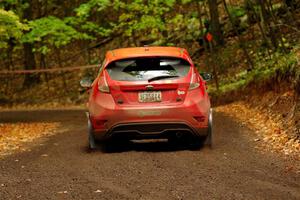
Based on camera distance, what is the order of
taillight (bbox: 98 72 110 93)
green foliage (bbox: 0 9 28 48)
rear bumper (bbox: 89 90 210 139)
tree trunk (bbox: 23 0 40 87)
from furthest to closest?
tree trunk (bbox: 23 0 40 87), green foliage (bbox: 0 9 28 48), taillight (bbox: 98 72 110 93), rear bumper (bbox: 89 90 210 139)

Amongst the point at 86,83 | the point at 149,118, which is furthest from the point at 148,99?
the point at 86,83

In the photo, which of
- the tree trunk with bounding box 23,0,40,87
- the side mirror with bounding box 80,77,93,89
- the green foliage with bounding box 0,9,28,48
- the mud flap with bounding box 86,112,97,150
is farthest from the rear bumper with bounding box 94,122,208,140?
the tree trunk with bounding box 23,0,40,87

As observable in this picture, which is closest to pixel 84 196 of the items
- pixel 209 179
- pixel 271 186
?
pixel 209 179

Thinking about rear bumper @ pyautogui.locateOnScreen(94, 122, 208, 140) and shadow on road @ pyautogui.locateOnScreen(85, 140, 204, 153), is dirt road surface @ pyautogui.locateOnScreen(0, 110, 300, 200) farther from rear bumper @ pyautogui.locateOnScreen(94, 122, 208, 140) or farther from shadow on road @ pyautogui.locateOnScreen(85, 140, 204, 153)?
rear bumper @ pyautogui.locateOnScreen(94, 122, 208, 140)

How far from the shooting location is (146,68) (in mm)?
10312

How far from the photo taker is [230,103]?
21984 millimetres

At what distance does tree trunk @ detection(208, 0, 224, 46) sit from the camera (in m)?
29.2

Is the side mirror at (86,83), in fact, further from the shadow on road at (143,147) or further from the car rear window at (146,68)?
the shadow on road at (143,147)

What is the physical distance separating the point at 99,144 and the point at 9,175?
7.73 feet

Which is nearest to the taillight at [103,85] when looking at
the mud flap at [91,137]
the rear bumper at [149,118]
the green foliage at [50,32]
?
the rear bumper at [149,118]

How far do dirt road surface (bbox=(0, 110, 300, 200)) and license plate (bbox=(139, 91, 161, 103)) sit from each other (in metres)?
0.89

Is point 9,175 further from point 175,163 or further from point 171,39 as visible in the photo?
point 171,39

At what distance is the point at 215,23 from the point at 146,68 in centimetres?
1998

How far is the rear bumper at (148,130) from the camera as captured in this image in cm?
1011
